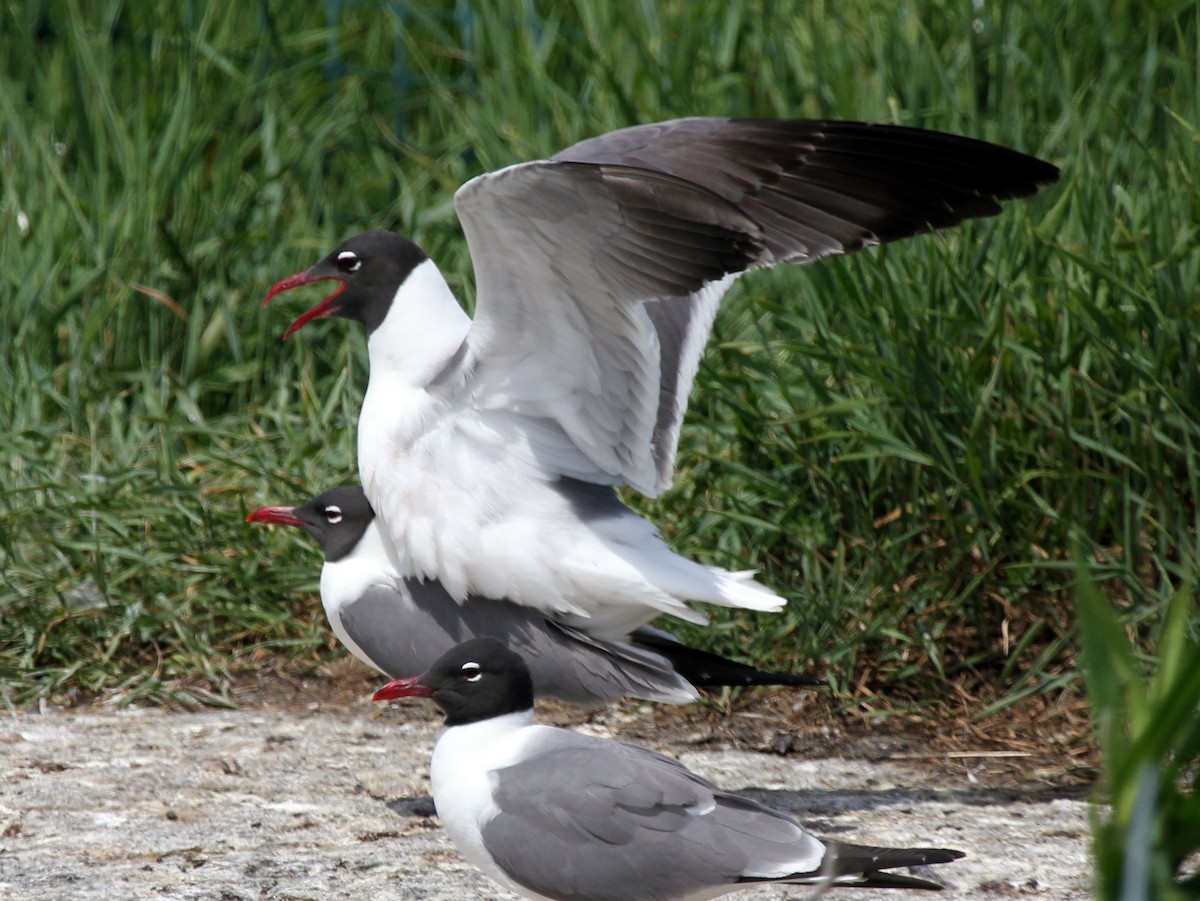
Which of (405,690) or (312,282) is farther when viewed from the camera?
(312,282)

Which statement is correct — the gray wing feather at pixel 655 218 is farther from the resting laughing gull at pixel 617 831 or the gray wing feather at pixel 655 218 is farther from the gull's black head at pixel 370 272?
the resting laughing gull at pixel 617 831

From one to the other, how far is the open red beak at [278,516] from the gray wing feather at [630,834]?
3.70 ft

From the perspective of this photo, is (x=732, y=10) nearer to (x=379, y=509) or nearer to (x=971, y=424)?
(x=971, y=424)

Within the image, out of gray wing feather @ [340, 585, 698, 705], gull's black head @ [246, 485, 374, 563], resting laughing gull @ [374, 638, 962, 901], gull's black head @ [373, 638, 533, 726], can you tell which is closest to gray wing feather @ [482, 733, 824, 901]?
resting laughing gull @ [374, 638, 962, 901]

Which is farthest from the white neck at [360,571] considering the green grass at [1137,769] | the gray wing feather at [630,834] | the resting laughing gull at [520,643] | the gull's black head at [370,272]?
the green grass at [1137,769]

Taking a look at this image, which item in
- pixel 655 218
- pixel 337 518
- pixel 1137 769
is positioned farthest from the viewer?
pixel 337 518

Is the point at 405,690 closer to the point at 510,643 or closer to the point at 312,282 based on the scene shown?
the point at 510,643

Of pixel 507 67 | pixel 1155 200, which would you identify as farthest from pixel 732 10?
pixel 1155 200

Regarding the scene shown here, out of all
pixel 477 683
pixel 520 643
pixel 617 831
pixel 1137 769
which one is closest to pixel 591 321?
pixel 520 643

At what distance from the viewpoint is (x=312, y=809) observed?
2955mm

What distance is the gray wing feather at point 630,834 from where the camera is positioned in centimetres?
225

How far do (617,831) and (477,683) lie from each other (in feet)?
1.24

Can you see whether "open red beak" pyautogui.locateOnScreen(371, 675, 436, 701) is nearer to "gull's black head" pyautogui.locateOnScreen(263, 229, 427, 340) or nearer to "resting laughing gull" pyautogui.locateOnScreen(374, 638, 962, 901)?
"resting laughing gull" pyautogui.locateOnScreen(374, 638, 962, 901)

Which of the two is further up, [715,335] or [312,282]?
[312,282]
